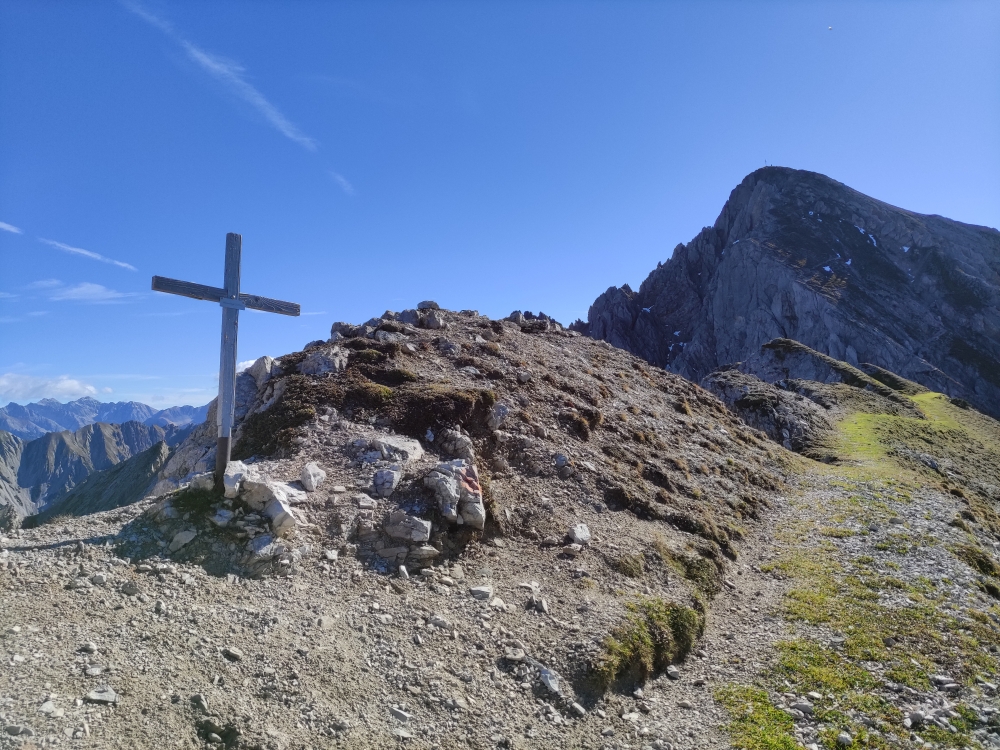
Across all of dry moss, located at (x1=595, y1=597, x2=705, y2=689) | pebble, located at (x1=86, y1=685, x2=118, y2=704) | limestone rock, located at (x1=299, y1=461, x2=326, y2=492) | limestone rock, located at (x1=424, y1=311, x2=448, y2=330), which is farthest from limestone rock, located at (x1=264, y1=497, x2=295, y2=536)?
limestone rock, located at (x1=424, y1=311, x2=448, y2=330)

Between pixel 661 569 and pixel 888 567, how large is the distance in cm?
947

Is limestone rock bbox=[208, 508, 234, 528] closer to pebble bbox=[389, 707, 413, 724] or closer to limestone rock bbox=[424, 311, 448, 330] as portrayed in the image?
pebble bbox=[389, 707, 413, 724]

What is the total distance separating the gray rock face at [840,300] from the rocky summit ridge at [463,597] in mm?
126096

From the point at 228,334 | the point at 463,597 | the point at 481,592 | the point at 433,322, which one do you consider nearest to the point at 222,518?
the point at 228,334

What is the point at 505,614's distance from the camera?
12.8m

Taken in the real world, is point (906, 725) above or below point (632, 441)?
below

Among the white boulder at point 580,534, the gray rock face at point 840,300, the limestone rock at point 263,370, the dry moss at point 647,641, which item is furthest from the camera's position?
the gray rock face at point 840,300

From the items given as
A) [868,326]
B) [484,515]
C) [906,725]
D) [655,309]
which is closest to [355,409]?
[484,515]

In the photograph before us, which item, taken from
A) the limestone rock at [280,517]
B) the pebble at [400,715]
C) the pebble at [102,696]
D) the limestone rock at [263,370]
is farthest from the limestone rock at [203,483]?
the limestone rock at [263,370]

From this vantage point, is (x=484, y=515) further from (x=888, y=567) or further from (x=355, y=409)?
(x=888, y=567)

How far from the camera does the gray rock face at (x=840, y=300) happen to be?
463ft

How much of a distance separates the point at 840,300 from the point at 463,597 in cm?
16680

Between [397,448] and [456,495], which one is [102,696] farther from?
[397,448]

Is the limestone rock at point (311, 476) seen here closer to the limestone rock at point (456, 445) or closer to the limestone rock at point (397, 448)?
the limestone rock at point (397, 448)
